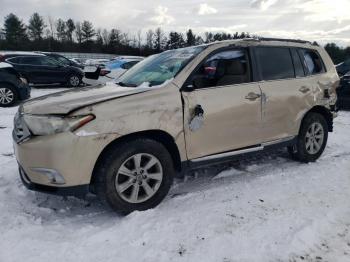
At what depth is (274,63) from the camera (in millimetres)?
5086

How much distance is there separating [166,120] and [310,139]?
2670 millimetres

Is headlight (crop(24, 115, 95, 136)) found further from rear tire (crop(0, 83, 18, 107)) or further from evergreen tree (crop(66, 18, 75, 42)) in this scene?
evergreen tree (crop(66, 18, 75, 42))

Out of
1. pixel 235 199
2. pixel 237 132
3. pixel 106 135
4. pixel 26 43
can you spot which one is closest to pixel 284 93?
pixel 237 132

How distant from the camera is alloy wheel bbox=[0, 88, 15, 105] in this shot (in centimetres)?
1086

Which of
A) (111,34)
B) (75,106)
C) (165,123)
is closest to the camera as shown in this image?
(75,106)

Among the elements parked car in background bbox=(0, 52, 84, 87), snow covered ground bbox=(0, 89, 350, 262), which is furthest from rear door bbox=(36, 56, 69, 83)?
snow covered ground bbox=(0, 89, 350, 262)

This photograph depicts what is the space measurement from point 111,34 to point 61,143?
7450cm

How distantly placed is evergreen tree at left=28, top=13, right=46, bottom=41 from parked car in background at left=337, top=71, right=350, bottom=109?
246 feet

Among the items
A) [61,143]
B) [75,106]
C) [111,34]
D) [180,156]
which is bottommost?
[180,156]

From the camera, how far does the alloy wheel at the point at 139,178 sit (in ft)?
12.4

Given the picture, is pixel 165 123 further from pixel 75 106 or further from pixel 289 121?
pixel 289 121

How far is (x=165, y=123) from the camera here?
3.91 m

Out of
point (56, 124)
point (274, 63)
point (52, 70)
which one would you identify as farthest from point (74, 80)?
point (56, 124)

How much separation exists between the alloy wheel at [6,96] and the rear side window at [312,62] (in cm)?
853
